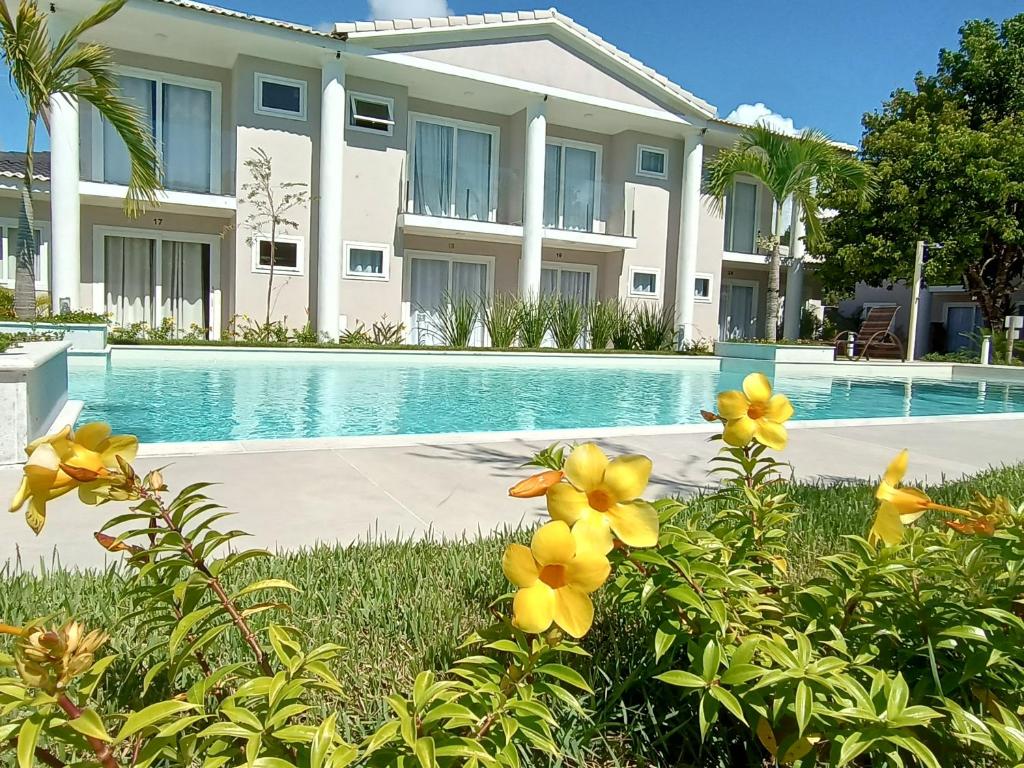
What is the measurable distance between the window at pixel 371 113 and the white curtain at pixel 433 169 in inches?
44.0

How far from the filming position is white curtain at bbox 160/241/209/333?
53.5ft

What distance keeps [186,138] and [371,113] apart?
423 cm

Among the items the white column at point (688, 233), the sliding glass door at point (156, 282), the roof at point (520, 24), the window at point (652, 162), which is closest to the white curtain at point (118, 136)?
the sliding glass door at point (156, 282)

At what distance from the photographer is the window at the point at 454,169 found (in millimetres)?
17859

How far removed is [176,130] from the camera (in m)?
15.5

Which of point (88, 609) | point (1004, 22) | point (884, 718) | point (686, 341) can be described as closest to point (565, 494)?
point (884, 718)

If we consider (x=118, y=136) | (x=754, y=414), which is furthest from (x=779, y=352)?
(x=754, y=414)

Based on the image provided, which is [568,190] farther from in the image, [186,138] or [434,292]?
[186,138]

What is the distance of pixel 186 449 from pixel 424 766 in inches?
173

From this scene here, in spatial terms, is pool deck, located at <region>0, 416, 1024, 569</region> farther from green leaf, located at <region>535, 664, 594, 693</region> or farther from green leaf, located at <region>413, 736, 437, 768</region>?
green leaf, located at <region>413, 736, 437, 768</region>

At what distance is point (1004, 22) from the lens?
22.1 metres

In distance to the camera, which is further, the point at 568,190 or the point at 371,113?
the point at 568,190

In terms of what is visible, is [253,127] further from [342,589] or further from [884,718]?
[884,718]

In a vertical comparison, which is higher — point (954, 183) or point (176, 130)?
point (954, 183)
